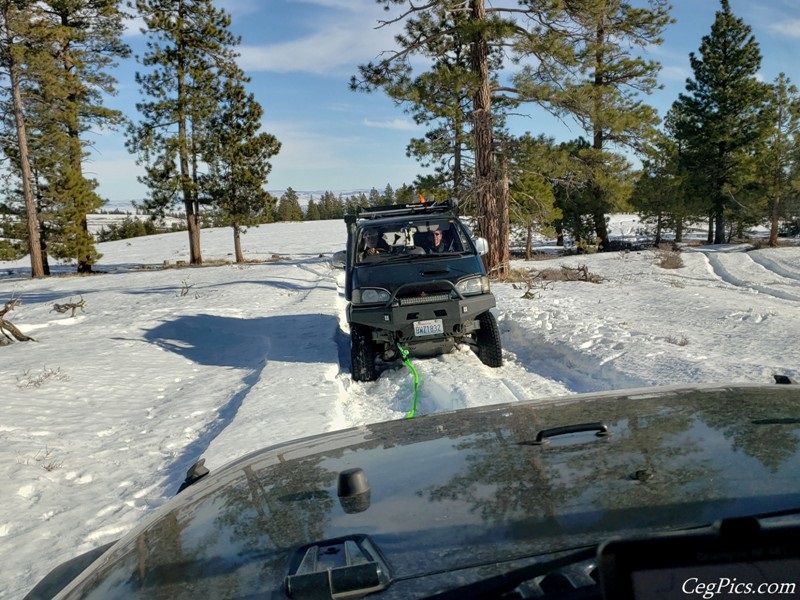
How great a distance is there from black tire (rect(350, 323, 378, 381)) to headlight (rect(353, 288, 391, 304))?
1.07 feet

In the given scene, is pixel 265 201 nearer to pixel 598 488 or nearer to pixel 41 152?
pixel 41 152

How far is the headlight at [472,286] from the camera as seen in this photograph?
24.3 feet

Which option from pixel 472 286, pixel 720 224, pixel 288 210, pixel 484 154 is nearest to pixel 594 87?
pixel 484 154

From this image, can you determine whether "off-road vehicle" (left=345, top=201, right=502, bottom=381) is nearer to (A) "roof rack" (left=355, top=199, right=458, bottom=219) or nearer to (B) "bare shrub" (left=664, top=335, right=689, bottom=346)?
(A) "roof rack" (left=355, top=199, right=458, bottom=219)

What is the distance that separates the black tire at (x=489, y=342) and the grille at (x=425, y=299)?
0.73 m

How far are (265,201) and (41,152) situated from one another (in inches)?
450

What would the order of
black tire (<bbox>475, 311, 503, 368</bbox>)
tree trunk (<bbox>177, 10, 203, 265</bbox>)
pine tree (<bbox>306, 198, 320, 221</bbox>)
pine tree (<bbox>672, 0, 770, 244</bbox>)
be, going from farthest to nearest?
1. pine tree (<bbox>306, 198, 320, 221</bbox>)
2. pine tree (<bbox>672, 0, 770, 244</bbox>)
3. tree trunk (<bbox>177, 10, 203, 265</bbox>)
4. black tire (<bbox>475, 311, 503, 368</bbox>)

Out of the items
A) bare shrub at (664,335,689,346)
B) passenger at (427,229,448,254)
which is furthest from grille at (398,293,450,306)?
bare shrub at (664,335,689,346)

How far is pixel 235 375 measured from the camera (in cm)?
829

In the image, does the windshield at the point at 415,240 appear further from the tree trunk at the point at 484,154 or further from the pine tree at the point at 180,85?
the pine tree at the point at 180,85

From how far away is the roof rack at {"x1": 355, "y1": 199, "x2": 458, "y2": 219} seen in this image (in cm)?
891

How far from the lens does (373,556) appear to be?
1.31m

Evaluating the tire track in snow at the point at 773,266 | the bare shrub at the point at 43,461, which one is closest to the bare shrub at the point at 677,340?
the bare shrub at the point at 43,461

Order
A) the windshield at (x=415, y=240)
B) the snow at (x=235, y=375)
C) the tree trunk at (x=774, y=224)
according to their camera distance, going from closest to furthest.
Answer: the snow at (x=235, y=375)
the windshield at (x=415, y=240)
the tree trunk at (x=774, y=224)
